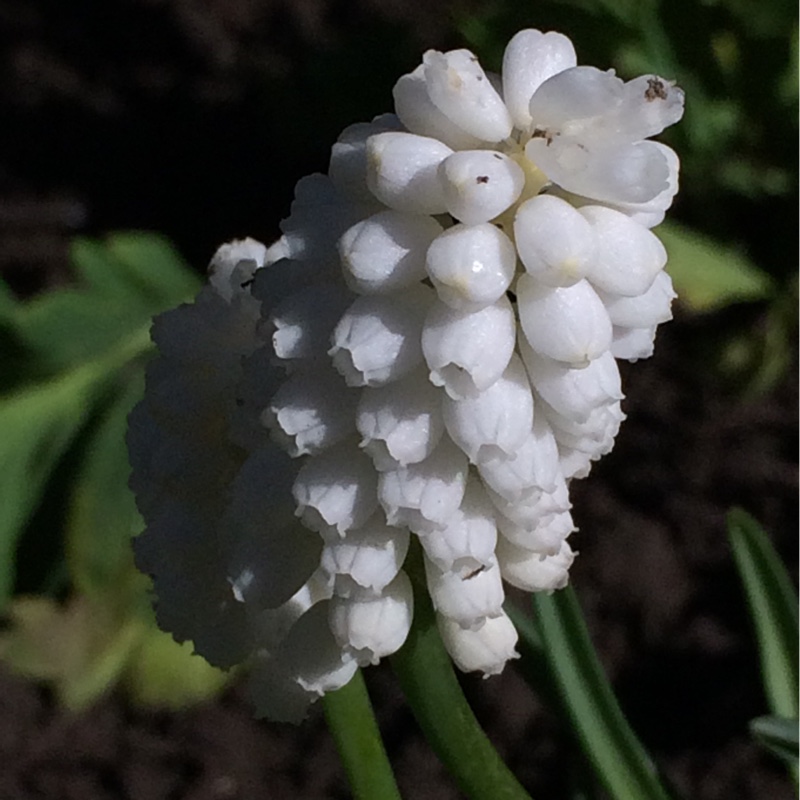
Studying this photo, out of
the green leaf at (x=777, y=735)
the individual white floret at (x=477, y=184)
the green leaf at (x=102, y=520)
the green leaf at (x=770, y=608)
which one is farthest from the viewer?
the green leaf at (x=102, y=520)

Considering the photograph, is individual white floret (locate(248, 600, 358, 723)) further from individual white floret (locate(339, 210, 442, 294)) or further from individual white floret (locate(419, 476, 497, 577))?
individual white floret (locate(339, 210, 442, 294))

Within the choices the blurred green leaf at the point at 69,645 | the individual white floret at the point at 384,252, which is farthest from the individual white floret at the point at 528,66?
the blurred green leaf at the point at 69,645

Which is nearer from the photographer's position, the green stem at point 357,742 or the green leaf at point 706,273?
the green stem at point 357,742

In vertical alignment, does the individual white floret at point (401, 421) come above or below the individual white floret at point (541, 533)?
above

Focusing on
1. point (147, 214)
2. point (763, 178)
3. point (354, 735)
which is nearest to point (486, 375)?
point (354, 735)

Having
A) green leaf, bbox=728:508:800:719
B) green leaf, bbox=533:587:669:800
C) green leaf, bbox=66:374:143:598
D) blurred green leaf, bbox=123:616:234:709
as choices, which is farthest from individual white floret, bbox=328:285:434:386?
blurred green leaf, bbox=123:616:234:709

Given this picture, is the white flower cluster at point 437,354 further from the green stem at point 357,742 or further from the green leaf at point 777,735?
the green leaf at point 777,735

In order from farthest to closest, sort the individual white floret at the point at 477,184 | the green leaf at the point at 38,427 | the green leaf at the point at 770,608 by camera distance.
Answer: the green leaf at the point at 38,427, the green leaf at the point at 770,608, the individual white floret at the point at 477,184

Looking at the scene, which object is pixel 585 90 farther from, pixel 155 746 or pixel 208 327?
pixel 155 746
